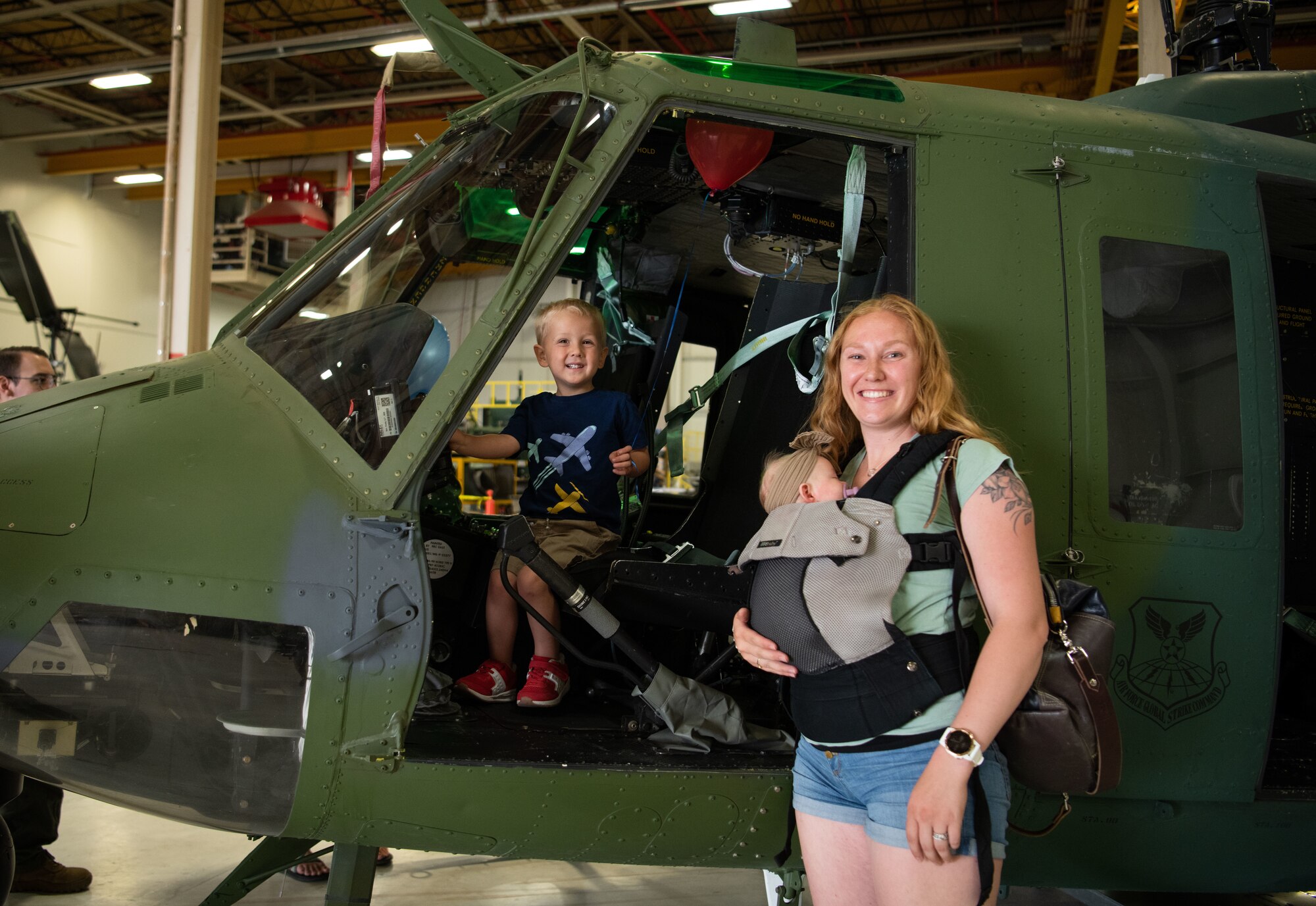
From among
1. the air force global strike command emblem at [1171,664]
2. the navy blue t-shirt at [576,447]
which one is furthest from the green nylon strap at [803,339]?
the air force global strike command emblem at [1171,664]

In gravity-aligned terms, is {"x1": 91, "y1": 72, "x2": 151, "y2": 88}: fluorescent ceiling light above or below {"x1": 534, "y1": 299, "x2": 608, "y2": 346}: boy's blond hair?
above

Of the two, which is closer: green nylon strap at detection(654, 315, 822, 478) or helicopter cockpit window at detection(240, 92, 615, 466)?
helicopter cockpit window at detection(240, 92, 615, 466)

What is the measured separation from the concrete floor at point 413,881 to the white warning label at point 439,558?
38.4 inches

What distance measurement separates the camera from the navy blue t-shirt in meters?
3.19

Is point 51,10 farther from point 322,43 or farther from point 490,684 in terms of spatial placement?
point 490,684

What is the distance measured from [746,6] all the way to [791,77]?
31.7ft

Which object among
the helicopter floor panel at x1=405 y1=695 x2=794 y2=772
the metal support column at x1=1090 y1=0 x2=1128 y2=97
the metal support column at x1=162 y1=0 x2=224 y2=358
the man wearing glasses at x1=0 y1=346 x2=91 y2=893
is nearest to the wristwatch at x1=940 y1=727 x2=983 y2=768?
the helicopter floor panel at x1=405 y1=695 x2=794 y2=772

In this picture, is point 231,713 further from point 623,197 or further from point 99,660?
point 623,197

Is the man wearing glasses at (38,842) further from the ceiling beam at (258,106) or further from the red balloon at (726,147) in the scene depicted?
the ceiling beam at (258,106)

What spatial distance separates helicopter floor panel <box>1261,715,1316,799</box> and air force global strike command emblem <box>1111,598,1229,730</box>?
329mm

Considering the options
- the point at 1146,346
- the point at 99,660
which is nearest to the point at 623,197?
the point at 1146,346

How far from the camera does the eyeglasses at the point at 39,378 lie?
12.9 feet

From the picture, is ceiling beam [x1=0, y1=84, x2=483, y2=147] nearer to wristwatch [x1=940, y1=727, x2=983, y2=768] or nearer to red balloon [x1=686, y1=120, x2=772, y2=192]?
red balloon [x1=686, y1=120, x2=772, y2=192]

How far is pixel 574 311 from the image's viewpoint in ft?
10.5
